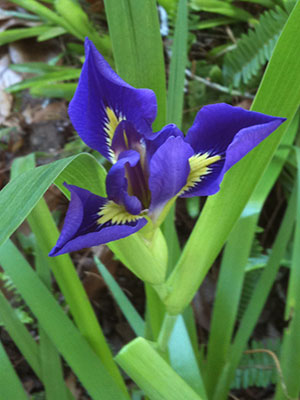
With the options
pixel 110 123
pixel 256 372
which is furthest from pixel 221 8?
pixel 256 372

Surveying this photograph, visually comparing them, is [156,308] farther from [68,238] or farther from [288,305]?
[68,238]

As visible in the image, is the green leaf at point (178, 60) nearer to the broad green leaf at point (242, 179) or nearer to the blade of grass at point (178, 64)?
the blade of grass at point (178, 64)

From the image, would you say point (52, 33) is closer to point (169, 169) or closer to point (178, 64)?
point (178, 64)

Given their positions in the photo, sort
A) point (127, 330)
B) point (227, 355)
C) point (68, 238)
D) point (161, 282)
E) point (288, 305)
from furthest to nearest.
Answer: point (127, 330)
point (227, 355)
point (288, 305)
point (161, 282)
point (68, 238)

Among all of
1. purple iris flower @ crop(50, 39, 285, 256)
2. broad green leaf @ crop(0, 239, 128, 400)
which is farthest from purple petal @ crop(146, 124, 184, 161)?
broad green leaf @ crop(0, 239, 128, 400)

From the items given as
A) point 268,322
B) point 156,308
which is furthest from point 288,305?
point 268,322

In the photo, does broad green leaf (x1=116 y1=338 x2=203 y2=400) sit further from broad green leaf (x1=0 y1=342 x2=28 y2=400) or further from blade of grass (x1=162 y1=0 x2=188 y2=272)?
blade of grass (x1=162 y1=0 x2=188 y2=272)
